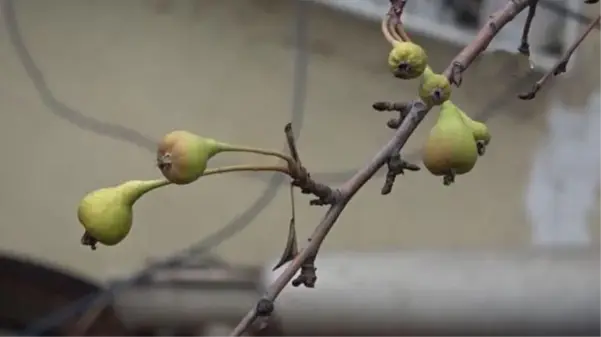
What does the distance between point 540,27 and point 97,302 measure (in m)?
0.59

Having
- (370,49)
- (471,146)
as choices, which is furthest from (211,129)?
(471,146)

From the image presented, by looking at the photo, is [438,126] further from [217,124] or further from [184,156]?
[217,124]

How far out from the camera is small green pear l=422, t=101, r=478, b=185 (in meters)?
0.30

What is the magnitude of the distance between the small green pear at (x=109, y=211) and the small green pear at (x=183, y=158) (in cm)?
1

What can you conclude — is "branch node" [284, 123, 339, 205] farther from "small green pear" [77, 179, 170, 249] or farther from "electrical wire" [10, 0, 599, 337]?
"electrical wire" [10, 0, 599, 337]

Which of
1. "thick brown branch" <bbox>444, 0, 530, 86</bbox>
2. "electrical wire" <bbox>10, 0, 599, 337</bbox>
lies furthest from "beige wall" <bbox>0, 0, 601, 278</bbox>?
"thick brown branch" <bbox>444, 0, 530, 86</bbox>

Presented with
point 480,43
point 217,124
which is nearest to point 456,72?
point 480,43

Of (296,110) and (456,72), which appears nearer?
(456,72)

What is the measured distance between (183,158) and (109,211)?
0.04 meters

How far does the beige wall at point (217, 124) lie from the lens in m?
1.09

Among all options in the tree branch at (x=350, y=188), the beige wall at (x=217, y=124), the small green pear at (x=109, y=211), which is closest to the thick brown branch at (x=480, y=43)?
the tree branch at (x=350, y=188)

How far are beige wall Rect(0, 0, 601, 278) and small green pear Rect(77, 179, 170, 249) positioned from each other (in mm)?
740

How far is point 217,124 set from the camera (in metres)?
1.12

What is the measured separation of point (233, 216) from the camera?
3.71ft
